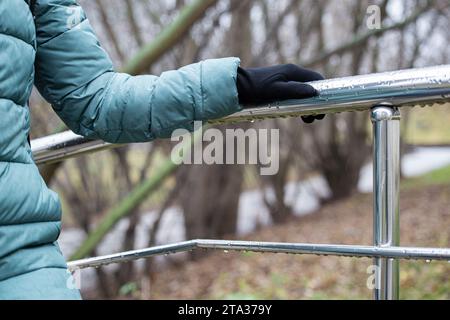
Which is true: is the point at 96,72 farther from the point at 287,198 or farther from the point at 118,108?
the point at 287,198

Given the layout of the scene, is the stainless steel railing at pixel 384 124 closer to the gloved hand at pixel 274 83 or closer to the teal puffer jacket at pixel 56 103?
the gloved hand at pixel 274 83

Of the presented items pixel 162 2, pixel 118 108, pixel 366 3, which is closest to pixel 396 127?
pixel 118 108

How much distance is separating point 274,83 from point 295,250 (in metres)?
0.36

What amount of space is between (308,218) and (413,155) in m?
8.22

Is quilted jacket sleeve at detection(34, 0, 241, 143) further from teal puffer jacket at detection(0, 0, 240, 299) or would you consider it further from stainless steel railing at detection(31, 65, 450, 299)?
stainless steel railing at detection(31, 65, 450, 299)

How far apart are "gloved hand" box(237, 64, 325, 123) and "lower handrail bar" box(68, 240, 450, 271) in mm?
300

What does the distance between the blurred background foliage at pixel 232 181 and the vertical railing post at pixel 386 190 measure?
259 cm

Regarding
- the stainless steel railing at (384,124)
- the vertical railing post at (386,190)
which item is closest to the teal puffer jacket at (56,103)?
the stainless steel railing at (384,124)

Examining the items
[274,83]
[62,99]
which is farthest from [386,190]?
[62,99]

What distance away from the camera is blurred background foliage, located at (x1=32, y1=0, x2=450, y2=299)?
17.6 feet

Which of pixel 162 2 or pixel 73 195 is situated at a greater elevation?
pixel 162 2

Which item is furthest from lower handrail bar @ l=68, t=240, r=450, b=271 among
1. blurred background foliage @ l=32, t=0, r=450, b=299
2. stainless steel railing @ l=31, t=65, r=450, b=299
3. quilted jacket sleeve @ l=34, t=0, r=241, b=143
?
blurred background foliage @ l=32, t=0, r=450, b=299
